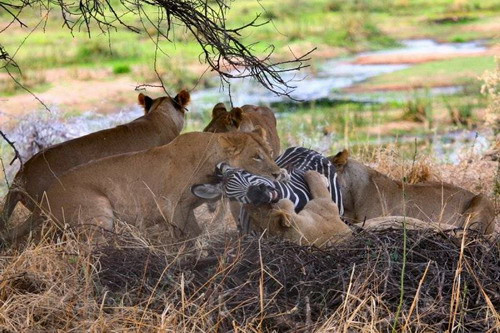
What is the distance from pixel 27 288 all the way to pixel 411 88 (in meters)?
12.3

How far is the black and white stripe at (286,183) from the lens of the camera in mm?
5990

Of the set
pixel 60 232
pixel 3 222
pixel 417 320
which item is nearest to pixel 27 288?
pixel 60 232

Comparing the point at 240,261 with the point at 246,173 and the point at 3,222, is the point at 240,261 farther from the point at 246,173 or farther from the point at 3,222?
the point at 3,222

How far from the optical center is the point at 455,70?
17953 millimetres

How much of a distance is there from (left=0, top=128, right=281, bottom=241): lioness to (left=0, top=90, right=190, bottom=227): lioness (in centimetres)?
27

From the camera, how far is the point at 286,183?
6.57m

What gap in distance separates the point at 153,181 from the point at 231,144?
0.58 metres

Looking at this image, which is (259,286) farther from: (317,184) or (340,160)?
(340,160)

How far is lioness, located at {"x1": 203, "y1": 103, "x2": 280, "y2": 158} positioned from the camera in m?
7.83

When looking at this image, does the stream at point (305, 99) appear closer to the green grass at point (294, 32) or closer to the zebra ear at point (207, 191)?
the green grass at point (294, 32)

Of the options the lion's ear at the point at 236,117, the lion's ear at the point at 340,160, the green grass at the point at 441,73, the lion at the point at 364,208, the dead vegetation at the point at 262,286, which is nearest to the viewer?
the dead vegetation at the point at 262,286

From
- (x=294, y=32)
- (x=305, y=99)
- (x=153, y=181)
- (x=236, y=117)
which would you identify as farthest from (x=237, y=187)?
(x=294, y=32)

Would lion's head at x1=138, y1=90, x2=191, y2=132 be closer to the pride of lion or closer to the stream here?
the pride of lion

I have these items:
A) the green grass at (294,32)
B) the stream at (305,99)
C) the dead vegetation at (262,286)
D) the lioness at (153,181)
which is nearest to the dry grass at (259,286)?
the dead vegetation at (262,286)
